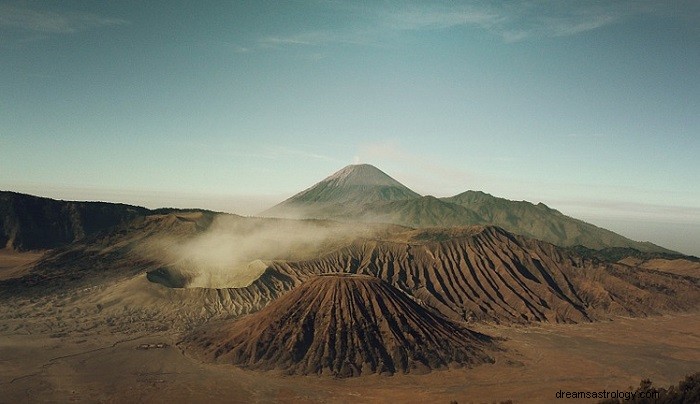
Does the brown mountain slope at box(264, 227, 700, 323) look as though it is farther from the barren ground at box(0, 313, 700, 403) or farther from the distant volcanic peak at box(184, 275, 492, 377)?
the distant volcanic peak at box(184, 275, 492, 377)

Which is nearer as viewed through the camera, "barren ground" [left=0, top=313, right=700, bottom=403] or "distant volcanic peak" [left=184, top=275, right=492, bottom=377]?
"barren ground" [left=0, top=313, right=700, bottom=403]

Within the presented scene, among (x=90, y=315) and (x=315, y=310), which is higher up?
(x=315, y=310)

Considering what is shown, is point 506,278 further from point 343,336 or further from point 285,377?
point 285,377

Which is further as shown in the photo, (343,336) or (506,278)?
(506,278)

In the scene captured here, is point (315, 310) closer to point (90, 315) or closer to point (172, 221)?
point (90, 315)

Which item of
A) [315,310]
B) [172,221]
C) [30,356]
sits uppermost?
[172,221]

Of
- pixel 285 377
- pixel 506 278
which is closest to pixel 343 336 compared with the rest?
pixel 285 377

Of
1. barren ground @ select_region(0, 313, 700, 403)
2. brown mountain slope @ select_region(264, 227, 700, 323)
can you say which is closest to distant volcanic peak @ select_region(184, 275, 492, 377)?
barren ground @ select_region(0, 313, 700, 403)

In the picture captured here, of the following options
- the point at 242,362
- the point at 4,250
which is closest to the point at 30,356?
the point at 242,362
